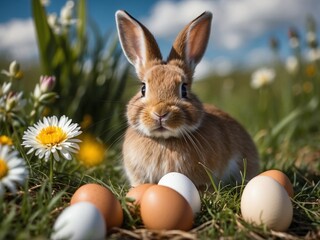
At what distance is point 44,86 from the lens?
141 inches

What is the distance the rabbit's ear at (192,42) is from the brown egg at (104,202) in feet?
4.80

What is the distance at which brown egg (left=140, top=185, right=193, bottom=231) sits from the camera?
2408mm

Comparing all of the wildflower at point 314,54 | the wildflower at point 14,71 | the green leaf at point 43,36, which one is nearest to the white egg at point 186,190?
the wildflower at point 14,71

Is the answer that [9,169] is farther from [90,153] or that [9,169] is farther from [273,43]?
[273,43]

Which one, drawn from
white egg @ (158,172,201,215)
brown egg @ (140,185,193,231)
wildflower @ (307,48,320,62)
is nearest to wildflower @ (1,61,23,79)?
white egg @ (158,172,201,215)

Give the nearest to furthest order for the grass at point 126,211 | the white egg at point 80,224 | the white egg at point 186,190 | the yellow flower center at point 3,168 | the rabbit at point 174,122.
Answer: the white egg at point 80,224, the grass at point 126,211, the yellow flower center at point 3,168, the white egg at point 186,190, the rabbit at point 174,122

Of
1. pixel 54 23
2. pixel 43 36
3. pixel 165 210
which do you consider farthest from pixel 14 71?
pixel 165 210

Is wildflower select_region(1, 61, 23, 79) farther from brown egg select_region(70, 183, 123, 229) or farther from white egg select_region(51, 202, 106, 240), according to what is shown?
white egg select_region(51, 202, 106, 240)

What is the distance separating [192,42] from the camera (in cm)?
369

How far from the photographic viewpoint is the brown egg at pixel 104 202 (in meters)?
2.43

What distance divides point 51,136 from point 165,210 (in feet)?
3.03

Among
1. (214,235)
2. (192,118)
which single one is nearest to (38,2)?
(192,118)

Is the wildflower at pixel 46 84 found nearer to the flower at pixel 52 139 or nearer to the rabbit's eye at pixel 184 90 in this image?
the flower at pixel 52 139

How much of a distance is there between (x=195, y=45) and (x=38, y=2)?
175cm
